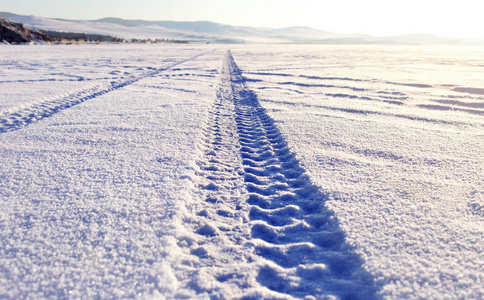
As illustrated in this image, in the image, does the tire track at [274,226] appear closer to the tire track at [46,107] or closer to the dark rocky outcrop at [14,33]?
the tire track at [46,107]

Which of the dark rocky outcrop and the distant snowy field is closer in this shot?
the distant snowy field

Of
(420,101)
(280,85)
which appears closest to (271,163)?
(420,101)

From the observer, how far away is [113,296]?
38.2 inches

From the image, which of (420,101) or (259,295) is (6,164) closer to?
(259,295)

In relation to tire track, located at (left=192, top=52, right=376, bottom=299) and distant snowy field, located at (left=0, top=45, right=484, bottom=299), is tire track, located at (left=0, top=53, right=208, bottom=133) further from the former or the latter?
tire track, located at (left=192, top=52, right=376, bottom=299)

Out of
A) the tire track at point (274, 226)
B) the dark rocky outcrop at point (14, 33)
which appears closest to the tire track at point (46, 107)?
the tire track at point (274, 226)

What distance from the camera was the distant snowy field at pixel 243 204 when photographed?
41.6 inches

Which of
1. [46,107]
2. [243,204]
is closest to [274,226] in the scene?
[243,204]

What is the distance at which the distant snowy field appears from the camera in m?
1.06

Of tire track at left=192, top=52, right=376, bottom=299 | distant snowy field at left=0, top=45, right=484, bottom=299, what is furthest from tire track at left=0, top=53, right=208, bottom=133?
tire track at left=192, top=52, right=376, bottom=299

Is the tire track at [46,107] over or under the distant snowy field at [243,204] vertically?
over

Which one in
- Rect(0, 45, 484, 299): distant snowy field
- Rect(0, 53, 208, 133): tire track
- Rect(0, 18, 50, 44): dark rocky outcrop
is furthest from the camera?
Rect(0, 18, 50, 44): dark rocky outcrop

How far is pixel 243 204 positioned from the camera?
1576mm

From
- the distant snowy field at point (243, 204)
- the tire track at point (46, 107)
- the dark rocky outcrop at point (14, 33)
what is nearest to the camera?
the distant snowy field at point (243, 204)
